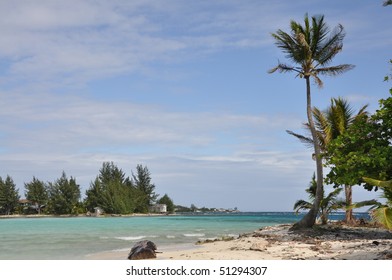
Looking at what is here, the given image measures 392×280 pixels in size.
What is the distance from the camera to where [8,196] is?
88250mm

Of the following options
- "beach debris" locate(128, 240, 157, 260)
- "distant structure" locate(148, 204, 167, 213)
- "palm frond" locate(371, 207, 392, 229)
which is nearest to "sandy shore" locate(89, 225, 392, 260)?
"beach debris" locate(128, 240, 157, 260)

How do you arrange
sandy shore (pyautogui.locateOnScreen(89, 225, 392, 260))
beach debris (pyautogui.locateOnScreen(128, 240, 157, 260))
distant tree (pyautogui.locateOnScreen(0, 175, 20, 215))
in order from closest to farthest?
sandy shore (pyautogui.locateOnScreen(89, 225, 392, 260)), beach debris (pyautogui.locateOnScreen(128, 240, 157, 260)), distant tree (pyautogui.locateOnScreen(0, 175, 20, 215))

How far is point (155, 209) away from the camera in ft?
341

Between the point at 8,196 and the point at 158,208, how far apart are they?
33.8 metres

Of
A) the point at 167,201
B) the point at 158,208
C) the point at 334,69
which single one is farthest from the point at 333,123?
the point at 167,201

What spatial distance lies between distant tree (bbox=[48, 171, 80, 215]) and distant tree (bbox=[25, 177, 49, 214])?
2013 mm

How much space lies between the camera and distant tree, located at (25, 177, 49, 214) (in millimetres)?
89562

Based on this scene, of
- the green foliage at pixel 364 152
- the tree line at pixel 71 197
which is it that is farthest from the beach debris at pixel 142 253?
the tree line at pixel 71 197

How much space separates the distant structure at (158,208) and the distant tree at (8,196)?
2874 cm

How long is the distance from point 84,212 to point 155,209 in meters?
18.5

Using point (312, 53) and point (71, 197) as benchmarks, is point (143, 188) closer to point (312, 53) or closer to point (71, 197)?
point (71, 197)

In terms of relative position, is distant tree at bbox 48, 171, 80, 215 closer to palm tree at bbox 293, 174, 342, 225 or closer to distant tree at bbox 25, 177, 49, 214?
distant tree at bbox 25, 177, 49, 214

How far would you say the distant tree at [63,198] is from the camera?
3509 inches

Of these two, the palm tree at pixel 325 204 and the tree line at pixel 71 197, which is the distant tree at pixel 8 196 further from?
the palm tree at pixel 325 204
